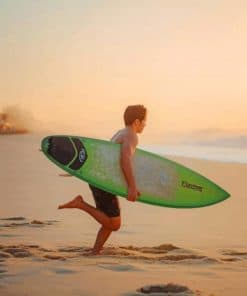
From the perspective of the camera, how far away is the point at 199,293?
190cm

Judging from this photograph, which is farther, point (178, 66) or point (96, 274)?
point (178, 66)

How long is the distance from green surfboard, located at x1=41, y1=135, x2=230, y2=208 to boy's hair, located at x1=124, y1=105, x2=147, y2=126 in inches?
4.5

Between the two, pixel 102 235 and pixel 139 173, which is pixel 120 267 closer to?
pixel 102 235

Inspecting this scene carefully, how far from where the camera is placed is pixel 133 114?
2078mm

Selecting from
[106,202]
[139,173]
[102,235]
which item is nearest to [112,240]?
[102,235]

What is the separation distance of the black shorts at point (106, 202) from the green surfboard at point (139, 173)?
0.03 m

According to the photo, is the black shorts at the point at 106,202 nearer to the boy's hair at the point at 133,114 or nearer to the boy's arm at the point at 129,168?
the boy's arm at the point at 129,168

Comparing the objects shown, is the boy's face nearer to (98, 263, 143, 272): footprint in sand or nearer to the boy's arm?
the boy's arm

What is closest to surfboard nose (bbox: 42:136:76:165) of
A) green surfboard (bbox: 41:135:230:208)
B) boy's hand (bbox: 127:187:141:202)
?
green surfboard (bbox: 41:135:230:208)

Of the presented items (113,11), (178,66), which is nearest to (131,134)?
(178,66)

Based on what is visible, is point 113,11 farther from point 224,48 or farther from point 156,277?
point 156,277

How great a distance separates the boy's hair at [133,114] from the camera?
2072 mm

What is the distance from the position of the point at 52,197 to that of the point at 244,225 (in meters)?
0.73

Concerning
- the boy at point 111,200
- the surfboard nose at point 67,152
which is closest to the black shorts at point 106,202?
the boy at point 111,200
